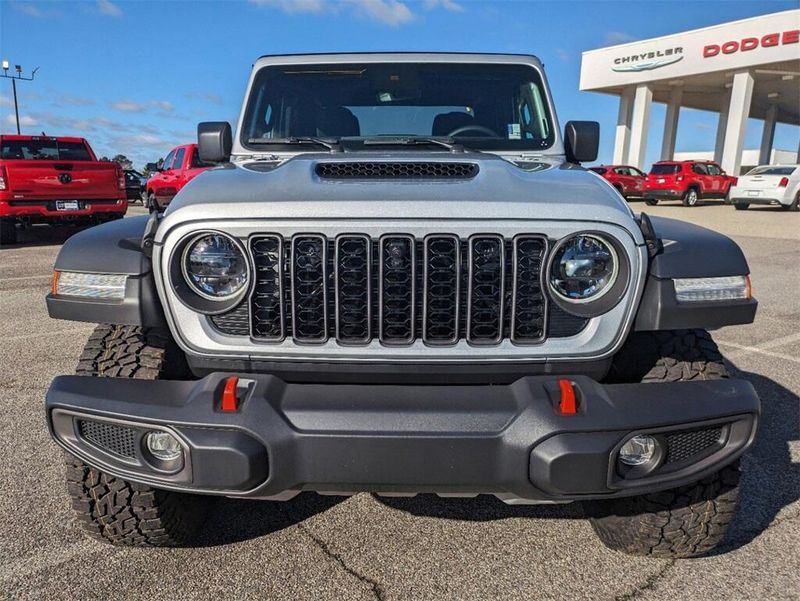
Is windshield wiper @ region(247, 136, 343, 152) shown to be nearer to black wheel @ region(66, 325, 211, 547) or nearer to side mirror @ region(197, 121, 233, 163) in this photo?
side mirror @ region(197, 121, 233, 163)

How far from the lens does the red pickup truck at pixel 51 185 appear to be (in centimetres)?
1015

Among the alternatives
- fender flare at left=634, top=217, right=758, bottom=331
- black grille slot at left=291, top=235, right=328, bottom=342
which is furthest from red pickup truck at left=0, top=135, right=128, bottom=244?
fender flare at left=634, top=217, right=758, bottom=331

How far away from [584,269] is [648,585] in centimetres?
116

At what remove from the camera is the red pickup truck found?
10.1 metres

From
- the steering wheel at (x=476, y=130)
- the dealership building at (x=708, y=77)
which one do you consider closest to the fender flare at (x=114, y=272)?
the steering wheel at (x=476, y=130)

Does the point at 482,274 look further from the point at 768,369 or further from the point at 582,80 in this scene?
the point at 582,80

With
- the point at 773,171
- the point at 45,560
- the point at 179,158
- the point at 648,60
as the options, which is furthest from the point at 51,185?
the point at 648,60

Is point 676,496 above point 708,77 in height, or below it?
below

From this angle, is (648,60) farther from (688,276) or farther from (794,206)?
(688,276)

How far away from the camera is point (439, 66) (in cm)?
338

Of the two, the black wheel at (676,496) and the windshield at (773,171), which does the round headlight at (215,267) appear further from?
the windshield at (773,171)

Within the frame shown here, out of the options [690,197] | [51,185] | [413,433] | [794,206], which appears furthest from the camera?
[690,197]

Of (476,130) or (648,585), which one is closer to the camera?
(648,585)

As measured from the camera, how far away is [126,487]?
86.7 inches
